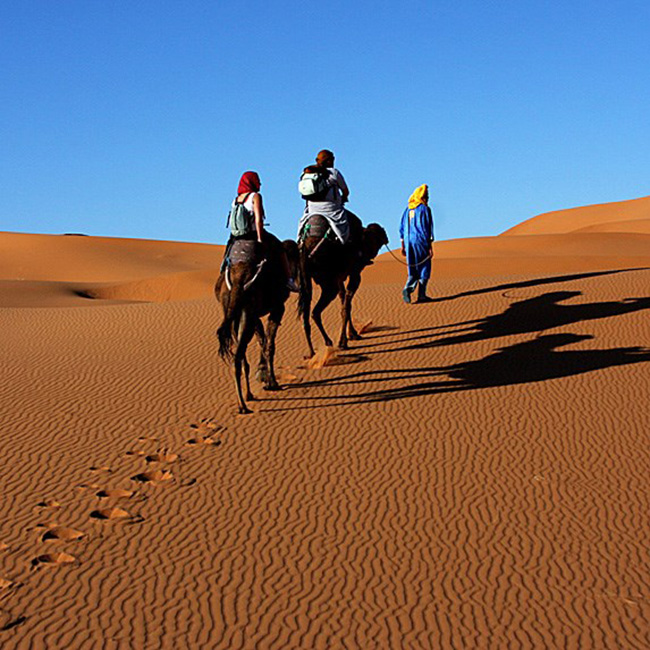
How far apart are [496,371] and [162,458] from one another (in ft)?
14.9

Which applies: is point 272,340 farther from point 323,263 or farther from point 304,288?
point 323,263

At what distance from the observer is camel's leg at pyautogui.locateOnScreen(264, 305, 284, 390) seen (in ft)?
29.8

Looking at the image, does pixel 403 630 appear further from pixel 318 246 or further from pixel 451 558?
pixel 318 246

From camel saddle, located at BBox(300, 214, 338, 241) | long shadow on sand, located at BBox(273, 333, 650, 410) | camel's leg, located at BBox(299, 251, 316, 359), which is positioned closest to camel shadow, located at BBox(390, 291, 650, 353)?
long shadow on sand, located at BBox(273, 333, 650, 410)

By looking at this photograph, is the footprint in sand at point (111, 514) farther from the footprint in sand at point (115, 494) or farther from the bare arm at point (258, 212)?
the bare arm at point (258, 212)

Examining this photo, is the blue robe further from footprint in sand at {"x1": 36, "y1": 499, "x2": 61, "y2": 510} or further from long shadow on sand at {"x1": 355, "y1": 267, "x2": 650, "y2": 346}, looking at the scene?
footprint in sand at {"x1": 36, "y1": 499, "x2": 61, "y2": 510}

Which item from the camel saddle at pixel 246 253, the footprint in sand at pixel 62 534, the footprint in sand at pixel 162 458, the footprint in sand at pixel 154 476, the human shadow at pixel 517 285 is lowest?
the footprint in sand at pixel 62 534

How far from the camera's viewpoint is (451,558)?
536cm

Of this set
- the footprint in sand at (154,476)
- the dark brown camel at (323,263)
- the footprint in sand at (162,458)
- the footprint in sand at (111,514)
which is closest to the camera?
the footprint in sand at (111,514)

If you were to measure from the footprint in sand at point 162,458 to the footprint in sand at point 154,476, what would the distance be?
0.30 m

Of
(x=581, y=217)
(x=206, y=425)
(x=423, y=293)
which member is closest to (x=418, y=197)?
(x=423, y=293)

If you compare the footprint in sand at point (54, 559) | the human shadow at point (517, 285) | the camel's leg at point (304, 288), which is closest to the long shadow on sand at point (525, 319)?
the human shadow at point (517, 285)

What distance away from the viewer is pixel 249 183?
8.40 m

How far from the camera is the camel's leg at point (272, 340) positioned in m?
9.09
